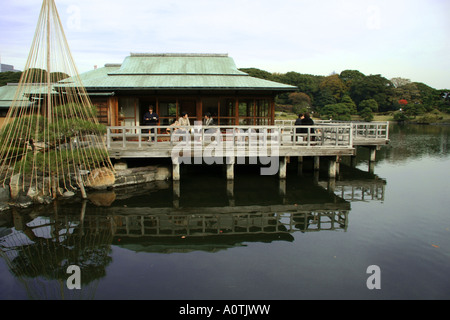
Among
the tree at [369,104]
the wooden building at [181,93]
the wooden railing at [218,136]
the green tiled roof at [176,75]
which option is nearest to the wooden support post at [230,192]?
the wooden railing at [218,136]

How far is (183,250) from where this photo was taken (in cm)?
914

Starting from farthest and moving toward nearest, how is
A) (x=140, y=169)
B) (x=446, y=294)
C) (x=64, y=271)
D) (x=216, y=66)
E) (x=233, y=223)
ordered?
(x=216, y=66)
(x=140, y=169)
(x=233, y=223)
(x=64, y=271)
(x=446, y=294)

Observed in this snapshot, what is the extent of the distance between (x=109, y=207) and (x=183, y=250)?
4.77m

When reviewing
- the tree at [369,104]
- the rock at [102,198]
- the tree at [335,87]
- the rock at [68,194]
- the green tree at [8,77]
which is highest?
the tree at [335,87]

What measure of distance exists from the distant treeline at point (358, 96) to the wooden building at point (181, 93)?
165ft

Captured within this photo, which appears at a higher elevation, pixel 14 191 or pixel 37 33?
pixel 37 33

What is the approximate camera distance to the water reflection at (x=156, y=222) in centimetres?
855

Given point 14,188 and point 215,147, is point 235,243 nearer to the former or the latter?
point 215,147

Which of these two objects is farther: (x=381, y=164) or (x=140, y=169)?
(x=381, y=164)

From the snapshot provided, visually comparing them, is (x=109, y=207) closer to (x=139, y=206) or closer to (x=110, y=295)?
(x=139, y=206)

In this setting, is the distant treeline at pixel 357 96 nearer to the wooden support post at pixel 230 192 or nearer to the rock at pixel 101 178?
the wooden support post at pixel 230 192

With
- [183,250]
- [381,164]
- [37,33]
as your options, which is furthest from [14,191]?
[381,164]

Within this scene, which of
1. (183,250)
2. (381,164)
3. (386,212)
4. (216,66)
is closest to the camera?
(183,250)
